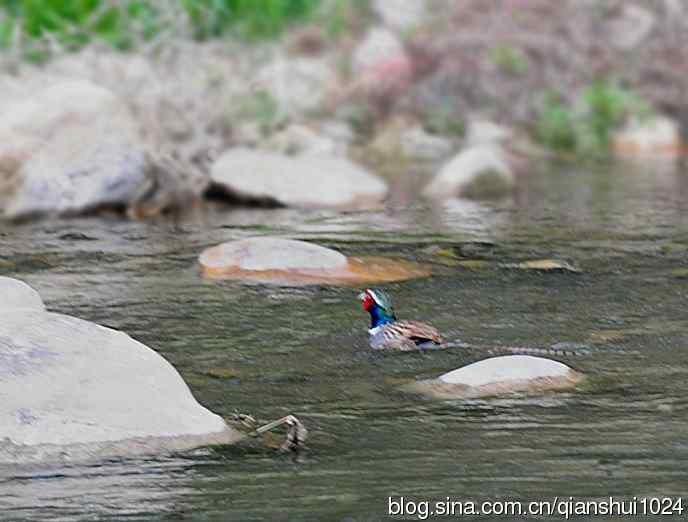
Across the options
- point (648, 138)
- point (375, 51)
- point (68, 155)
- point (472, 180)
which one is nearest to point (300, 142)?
point (375, 51)

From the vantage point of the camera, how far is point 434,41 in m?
20.7

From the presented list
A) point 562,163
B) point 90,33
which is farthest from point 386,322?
point 562,163

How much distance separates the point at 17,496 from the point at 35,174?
8.37 meters

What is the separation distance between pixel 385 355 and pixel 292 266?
2.36 metres

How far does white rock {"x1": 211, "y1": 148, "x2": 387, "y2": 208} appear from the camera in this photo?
558 inches

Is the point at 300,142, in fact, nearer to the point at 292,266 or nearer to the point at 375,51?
the point at 375,51

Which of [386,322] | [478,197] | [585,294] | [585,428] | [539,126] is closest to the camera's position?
[585,428]

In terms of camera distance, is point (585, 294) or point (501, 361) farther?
point (585, 294)

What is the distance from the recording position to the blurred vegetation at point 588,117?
19641 mm

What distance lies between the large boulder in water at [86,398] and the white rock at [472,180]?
916cm

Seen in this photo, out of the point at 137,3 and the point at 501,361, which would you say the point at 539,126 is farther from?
the point at 501,361

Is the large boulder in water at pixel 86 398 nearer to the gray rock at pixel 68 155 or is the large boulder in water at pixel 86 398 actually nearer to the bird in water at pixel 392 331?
the bird in water at pixel 392 331

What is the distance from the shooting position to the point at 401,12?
70.3 ft

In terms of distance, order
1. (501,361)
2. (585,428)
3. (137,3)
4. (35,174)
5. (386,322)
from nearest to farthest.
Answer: (585,428) < (501,361) < (386,322) < (35,174) < (137,3)
